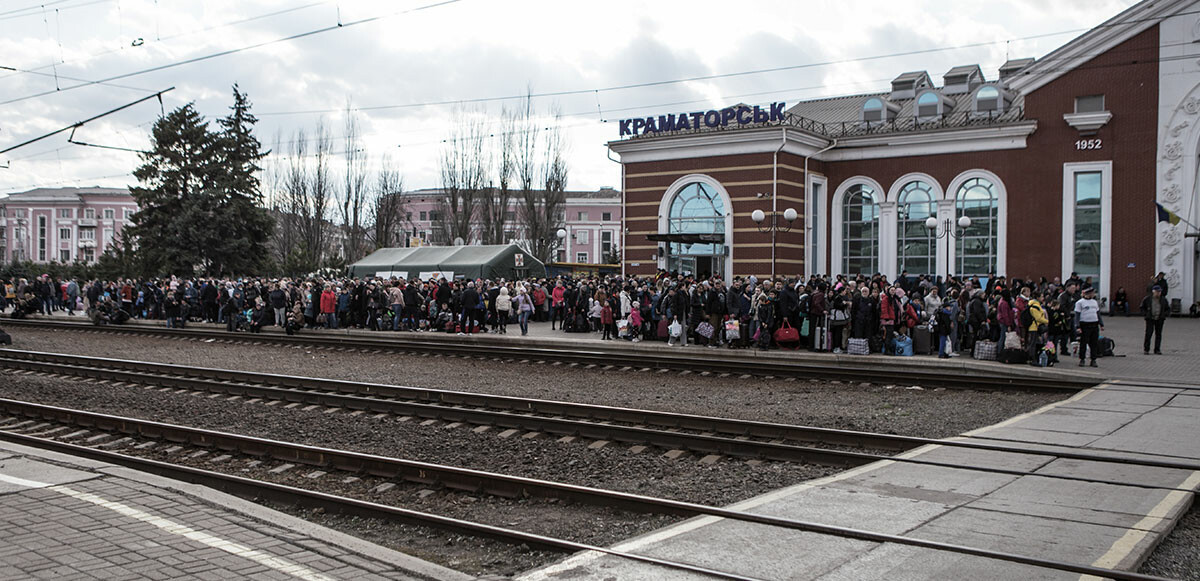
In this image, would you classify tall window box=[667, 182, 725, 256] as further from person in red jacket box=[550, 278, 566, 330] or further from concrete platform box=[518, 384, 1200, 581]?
concrete platform box=[518, 384, 1200, 581]

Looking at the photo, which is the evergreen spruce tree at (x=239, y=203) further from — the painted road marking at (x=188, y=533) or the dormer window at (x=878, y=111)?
the painted road marking at (x=188, y=533)

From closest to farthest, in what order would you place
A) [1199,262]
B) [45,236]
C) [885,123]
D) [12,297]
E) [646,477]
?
[646,477] → [1199,262] → [885,123] → [12,297] → [45,236]

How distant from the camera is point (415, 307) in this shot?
1087 inches

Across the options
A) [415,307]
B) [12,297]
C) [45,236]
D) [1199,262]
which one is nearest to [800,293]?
[415,307]

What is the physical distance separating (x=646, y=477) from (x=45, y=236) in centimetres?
11441

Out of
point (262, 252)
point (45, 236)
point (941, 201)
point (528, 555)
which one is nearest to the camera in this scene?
Answer: point (528, 555)

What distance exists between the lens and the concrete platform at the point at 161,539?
556 centimetres

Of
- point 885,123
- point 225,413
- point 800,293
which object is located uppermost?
point 885,123

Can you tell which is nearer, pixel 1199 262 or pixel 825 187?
pixel 1199 262

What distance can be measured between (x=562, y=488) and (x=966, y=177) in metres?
29.5

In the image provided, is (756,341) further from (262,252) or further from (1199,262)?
(262,252)

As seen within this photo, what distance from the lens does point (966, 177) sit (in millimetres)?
33281

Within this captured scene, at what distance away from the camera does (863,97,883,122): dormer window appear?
3650cm

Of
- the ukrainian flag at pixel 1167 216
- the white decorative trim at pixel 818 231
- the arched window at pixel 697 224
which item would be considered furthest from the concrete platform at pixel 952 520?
the white decorative trim at pixel 818 231
